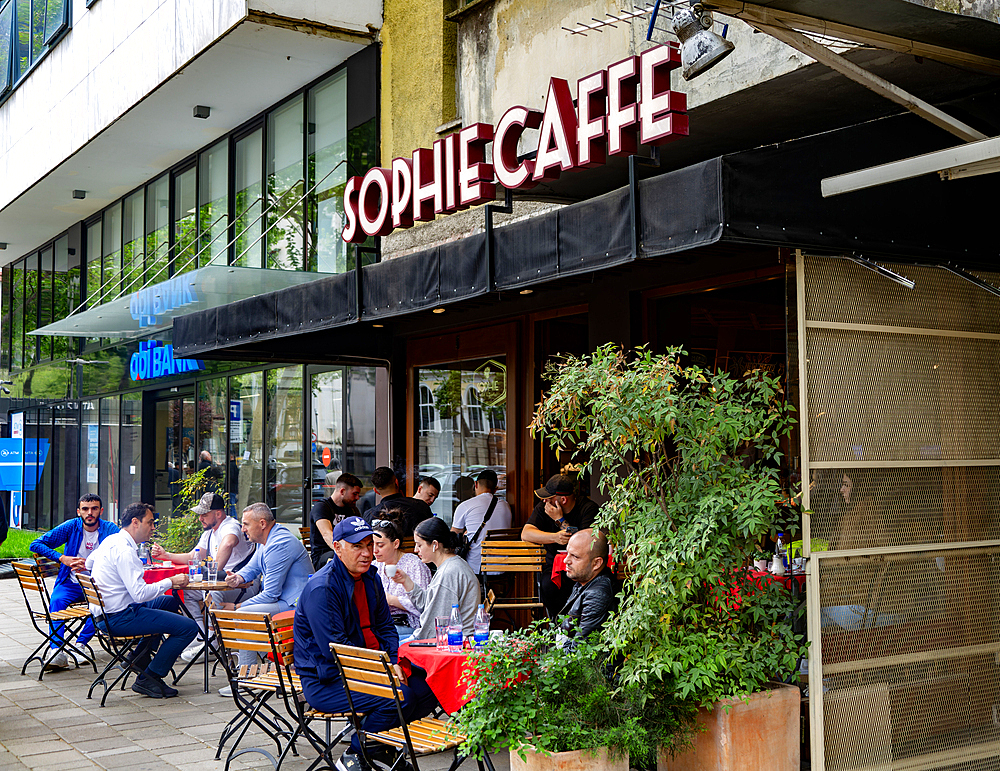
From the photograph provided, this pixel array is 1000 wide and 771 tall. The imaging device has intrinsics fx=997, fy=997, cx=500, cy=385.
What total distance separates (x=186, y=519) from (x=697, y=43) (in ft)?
36.2

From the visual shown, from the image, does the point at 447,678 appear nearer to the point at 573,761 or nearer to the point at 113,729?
the point at 573,761

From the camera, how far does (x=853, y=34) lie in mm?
4992

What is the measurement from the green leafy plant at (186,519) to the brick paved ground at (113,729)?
4168 millimetres

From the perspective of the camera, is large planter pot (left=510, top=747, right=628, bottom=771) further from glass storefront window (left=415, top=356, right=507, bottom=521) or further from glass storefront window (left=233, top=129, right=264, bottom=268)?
glass storefront window (left=233, top=129, right=264, bottom=268)

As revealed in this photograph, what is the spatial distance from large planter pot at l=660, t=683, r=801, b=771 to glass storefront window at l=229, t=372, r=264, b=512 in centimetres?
998

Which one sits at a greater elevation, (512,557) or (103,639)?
(512,557)

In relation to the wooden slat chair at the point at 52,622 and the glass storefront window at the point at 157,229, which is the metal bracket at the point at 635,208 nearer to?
the wooden slat chair at the point at 52,622

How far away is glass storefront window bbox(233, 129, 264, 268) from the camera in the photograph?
14.7 m

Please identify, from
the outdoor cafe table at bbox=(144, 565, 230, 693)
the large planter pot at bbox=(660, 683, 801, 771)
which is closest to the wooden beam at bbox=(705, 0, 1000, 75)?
the large planter pot at bbox=(660, 683, 801, 771)

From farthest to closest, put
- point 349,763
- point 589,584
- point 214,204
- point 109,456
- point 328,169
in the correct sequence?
1. point 109,456
2. point 214,204
3. point 328,169
4. point 589,584
5. point 349,763

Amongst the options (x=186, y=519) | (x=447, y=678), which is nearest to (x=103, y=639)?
(x=447, y=678)

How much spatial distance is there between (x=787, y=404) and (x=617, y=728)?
1856mm

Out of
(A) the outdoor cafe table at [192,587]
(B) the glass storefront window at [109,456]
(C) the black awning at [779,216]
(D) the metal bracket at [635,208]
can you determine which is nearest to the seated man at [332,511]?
(A) the outdoor cafe table at [192,587]

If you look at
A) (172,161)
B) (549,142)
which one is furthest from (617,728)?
(172,161)
